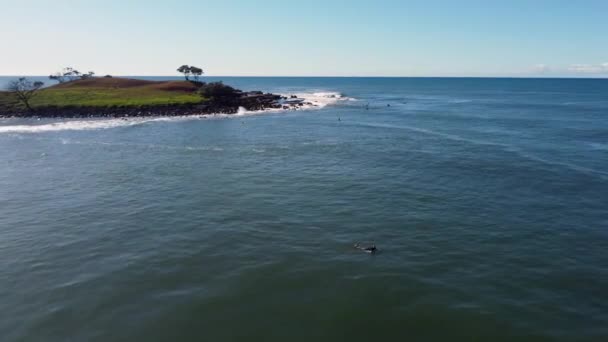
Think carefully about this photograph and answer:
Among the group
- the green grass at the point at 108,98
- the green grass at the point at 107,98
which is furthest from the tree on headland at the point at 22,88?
the green grass at the point at 108,98

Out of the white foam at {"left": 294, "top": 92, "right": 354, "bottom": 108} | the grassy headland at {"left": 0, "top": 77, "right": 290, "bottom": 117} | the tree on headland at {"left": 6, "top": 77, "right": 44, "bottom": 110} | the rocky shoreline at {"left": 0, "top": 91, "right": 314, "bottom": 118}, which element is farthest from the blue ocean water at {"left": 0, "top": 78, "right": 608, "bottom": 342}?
the white foam at {"left": 294, "top": 92, "right": 354, "bottom": 108}

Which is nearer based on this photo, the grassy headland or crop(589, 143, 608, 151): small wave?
crop(589, 143, 608, 151): small wave

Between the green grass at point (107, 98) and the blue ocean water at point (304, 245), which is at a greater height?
the green grass at point (107, 98)

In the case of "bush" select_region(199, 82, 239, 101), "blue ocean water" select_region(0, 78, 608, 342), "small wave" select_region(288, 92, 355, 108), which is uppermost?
"bush" select_region(199, 82, 239, 101)

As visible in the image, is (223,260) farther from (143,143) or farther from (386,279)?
(143,143)

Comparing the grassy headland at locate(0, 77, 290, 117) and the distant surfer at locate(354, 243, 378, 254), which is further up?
the grassy headland at locate(0, 77, 290, 117)

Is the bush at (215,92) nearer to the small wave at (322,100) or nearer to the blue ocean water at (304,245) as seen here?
the small wave at (322,100)

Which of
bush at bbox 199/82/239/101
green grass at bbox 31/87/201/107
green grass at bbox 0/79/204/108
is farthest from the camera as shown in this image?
bush at bbox 199/82/239/101

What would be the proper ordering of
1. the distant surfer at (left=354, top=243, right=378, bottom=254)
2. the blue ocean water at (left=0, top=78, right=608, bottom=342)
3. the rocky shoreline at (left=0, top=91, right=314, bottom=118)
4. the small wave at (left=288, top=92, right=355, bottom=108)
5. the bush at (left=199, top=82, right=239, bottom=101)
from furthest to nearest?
the small wave at (left=288, top=92, right=355, bottom=108)
the bush at (left=199, top=82, right=239, bottom=101)
the rocky shoreline at (left=0, top=91, right=314, bottom=118)
the distant surfer at (left=354, top=243, right=378, bottom=254)
the blue ocean water at (left=0, top=78, right=608, bottom=342)

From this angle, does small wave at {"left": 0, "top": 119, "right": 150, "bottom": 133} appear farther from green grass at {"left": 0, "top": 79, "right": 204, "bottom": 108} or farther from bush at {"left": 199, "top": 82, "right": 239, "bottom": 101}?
bush at {"left": 199, "top": 82, "right": 239, "bottom": 101}
